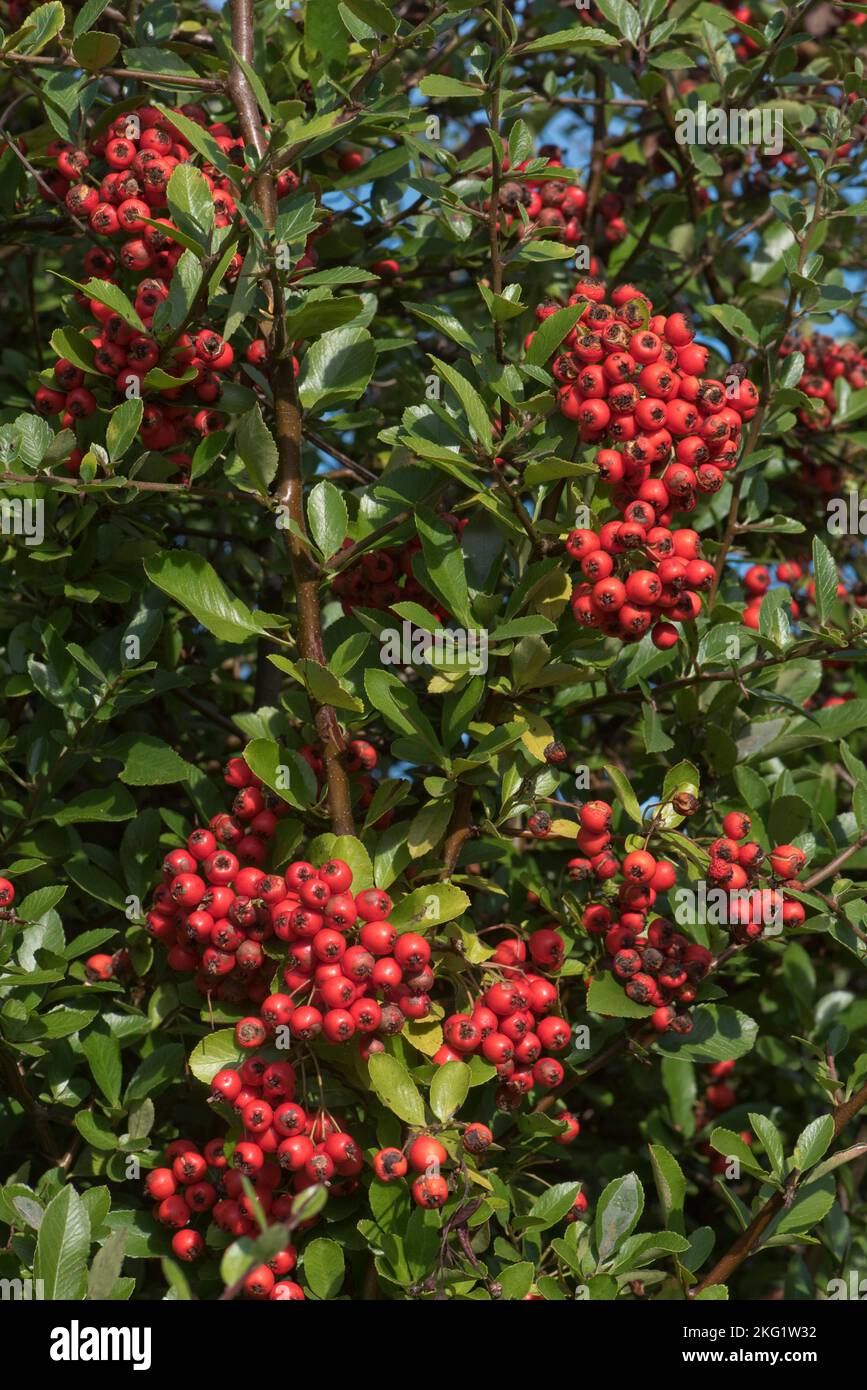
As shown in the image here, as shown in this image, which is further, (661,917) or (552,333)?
(661,917)

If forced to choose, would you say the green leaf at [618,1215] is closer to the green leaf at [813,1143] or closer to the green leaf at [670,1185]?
the green leaf at [670,1185]

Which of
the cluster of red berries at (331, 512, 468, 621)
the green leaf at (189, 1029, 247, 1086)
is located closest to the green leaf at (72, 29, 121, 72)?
the cluster of red berries at (331, 512, 468, 621)

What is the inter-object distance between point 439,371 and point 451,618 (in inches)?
23.2

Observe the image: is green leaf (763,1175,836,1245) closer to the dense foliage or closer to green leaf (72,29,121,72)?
the dense foliage

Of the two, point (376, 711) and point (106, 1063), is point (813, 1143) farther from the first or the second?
point (106, 1063)

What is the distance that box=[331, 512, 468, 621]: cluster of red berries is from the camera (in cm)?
284

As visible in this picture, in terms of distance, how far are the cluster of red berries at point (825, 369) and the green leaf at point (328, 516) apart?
1.76m

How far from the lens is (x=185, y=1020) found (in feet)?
9.29

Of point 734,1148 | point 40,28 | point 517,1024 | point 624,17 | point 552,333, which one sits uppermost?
point 624,17

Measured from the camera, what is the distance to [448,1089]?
2439 millimetres

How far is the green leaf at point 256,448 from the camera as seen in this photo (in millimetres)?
2586

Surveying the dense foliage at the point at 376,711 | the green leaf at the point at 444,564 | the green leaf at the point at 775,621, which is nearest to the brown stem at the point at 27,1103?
the dense foliage at the point at 376,711

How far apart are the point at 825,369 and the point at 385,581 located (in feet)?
5.78

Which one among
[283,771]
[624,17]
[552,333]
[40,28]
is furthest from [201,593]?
[624,17]
